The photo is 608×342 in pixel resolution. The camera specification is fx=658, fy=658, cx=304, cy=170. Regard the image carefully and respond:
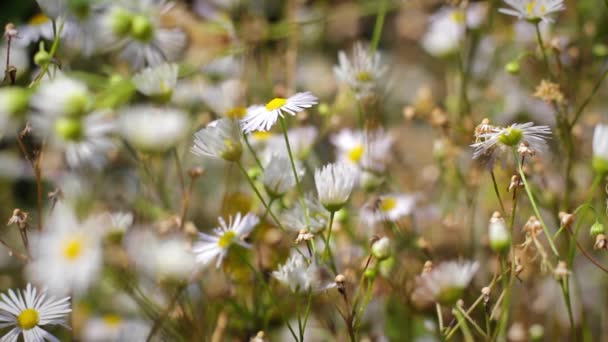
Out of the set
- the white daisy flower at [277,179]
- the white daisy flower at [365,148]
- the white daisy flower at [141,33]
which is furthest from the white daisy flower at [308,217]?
the white daisy flower at [141,33]

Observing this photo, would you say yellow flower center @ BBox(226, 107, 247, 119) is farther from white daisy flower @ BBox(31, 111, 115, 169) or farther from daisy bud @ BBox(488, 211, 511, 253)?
daisy bud @ BBox(488, 211, 511, 253)

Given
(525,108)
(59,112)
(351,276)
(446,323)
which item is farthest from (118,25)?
(525,108)

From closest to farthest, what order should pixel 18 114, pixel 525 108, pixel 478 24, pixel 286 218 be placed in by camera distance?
pixel 18 114, pixel 286 218, pixel 478 24, pixel 525 108

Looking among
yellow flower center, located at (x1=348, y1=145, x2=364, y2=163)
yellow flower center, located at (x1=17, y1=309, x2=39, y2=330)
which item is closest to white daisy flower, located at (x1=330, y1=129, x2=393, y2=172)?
yellow flower center, located at (x1=348, y1=145, x2=364, y2=163)

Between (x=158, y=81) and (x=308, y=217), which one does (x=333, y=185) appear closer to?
(x=308, y=217)

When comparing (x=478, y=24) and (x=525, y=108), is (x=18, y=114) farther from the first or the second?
(x=525, y=108)

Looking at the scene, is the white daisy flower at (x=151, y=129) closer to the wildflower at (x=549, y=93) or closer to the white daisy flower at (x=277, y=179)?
the white daisy flower at (x=277, y=179)

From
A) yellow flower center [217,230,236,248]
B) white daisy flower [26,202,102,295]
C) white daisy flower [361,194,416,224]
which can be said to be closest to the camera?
white daisy flower [26,202,102,295]
